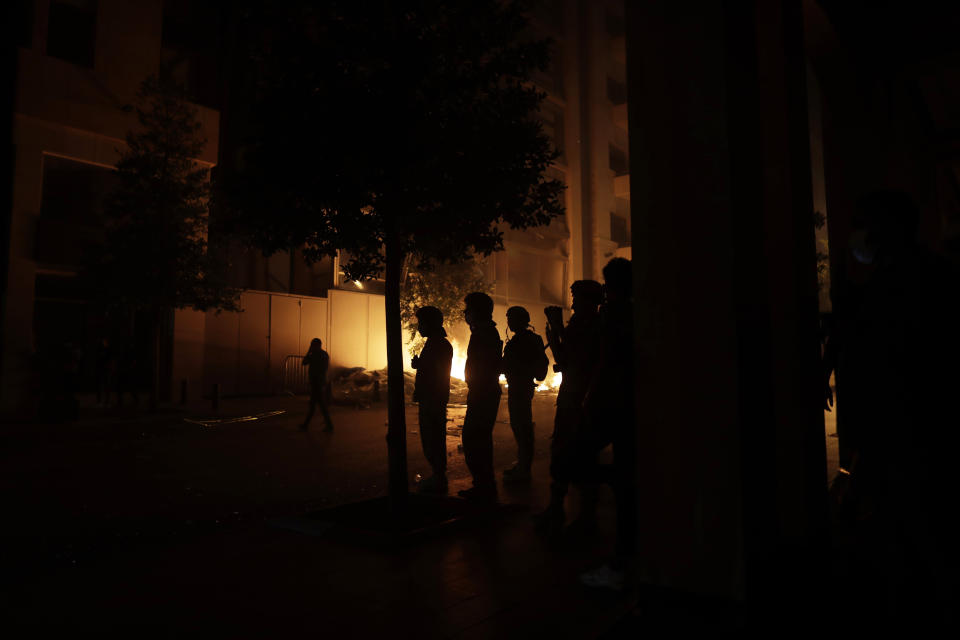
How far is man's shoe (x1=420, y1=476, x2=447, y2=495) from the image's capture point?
19.2 ft

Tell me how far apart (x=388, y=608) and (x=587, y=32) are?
3610cm

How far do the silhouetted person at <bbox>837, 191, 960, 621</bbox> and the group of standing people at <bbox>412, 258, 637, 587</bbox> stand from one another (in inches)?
52.7

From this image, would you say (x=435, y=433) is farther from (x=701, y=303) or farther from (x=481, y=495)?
(x=701, y=303)

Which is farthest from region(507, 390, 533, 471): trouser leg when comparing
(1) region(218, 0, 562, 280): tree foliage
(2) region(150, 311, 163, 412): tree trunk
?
(2) region(150, 311, 163, 412): tree trunk

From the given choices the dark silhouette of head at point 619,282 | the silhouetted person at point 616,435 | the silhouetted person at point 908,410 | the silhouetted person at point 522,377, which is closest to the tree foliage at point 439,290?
the silhouetted person at point 522,377

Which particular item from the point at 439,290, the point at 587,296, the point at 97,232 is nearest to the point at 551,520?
the point at 587,296

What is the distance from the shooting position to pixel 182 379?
57.4 ft

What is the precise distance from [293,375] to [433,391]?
16.5 metres

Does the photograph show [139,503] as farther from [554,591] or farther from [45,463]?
[554,591]

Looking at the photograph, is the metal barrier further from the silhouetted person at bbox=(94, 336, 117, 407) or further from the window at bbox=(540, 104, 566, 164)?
the window at bbox=(540, 104, 566, 164)

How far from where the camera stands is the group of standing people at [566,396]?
3.38m

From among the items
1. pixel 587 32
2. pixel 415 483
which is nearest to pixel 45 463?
pixel 415 483

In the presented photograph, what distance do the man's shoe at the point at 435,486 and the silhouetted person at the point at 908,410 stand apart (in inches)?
164

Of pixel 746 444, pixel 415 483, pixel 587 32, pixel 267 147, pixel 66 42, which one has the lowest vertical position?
pixel 415 483
